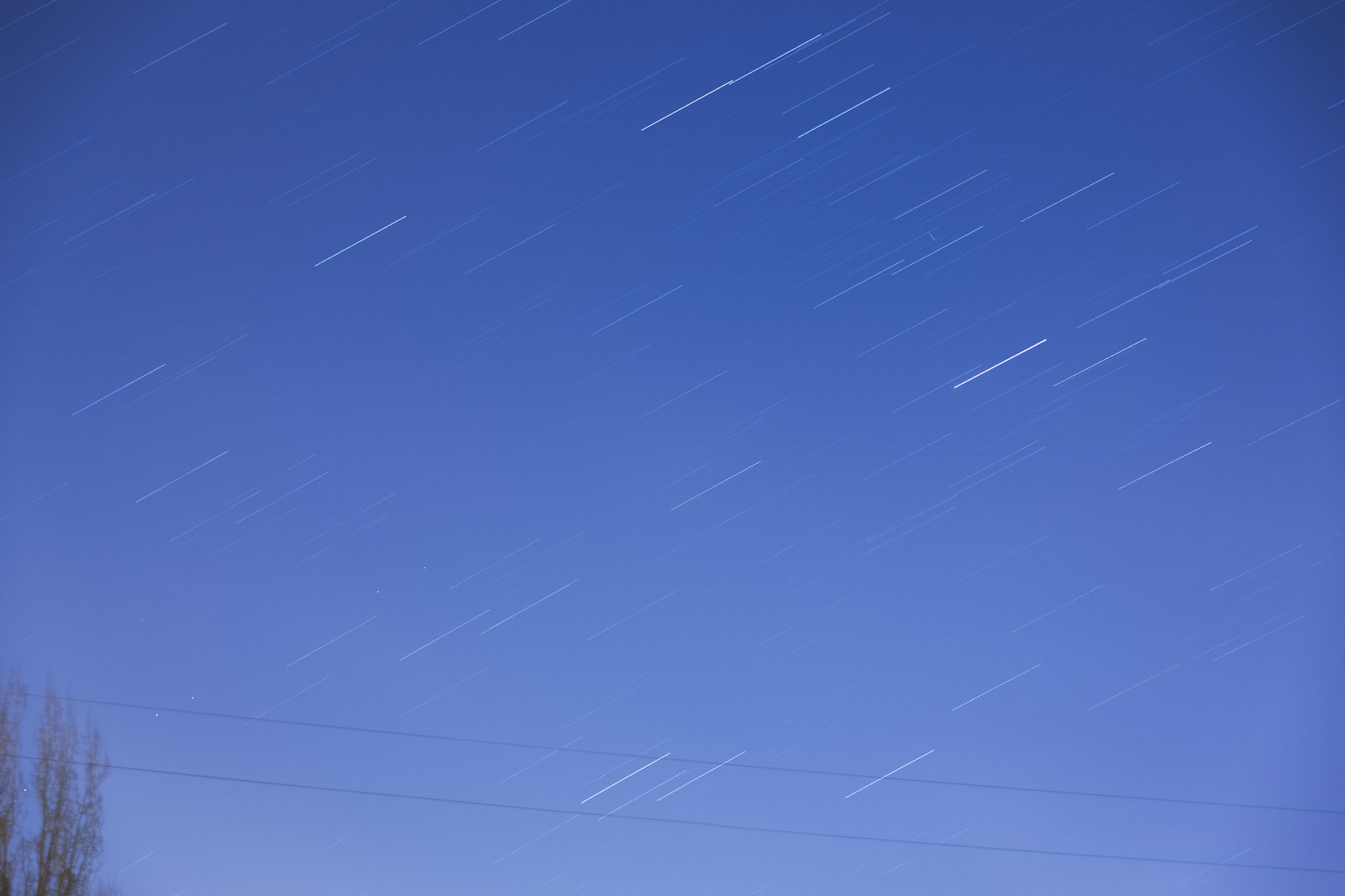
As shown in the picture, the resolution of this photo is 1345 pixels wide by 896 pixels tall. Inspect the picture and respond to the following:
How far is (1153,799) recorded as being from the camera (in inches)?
423

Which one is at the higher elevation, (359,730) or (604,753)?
(359,730)

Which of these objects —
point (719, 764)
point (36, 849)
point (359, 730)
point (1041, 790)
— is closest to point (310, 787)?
point (359, 730)

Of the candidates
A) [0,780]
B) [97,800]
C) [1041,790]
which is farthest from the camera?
[1041,790]

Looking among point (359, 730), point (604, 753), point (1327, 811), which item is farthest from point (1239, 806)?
point (359, 730)

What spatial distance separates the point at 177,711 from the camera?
390 inches

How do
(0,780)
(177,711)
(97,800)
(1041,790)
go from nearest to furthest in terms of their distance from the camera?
1. (0,780)
2. (97,800)
3. (177,711)
4. (1041,790)

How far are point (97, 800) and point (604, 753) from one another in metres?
5.95

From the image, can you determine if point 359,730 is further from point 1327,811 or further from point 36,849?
point 1327,811

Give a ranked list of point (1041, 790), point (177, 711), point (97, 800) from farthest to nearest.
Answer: point (1041, 790)
point (177, 711)
point (97, 800)

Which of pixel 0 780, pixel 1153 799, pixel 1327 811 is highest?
pixel 0 780

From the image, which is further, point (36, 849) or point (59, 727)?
point (59, 727)

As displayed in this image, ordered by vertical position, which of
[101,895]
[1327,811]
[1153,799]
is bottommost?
[1327,811]

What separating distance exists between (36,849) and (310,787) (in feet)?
9.35

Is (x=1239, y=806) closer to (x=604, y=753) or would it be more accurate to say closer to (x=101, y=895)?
(x=604, y=753)
